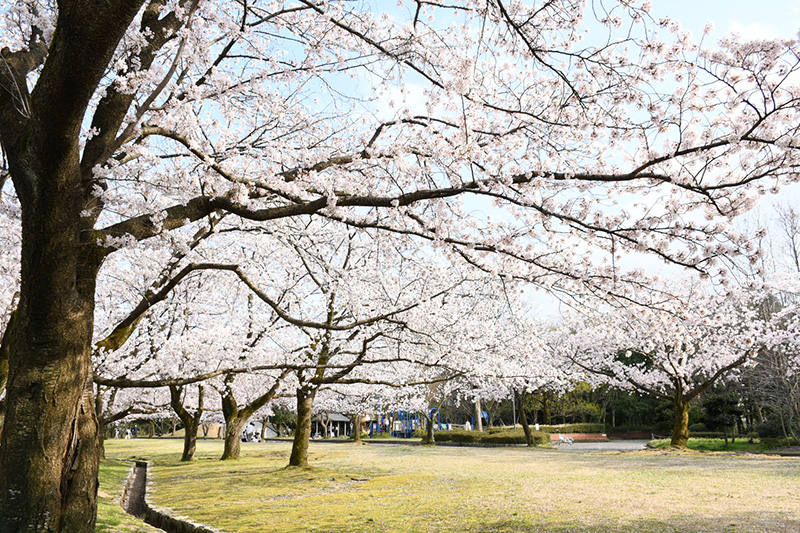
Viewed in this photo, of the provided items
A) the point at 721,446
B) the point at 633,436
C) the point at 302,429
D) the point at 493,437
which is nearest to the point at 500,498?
the point at 302,429

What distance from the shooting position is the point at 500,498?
30.6 feet

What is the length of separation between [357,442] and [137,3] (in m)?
40.4

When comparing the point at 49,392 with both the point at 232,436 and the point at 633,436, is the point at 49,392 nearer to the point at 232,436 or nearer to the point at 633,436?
the point at 232,436

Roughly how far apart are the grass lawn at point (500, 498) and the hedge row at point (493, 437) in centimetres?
1364

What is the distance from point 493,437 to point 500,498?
870 inches

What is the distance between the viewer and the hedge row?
94.7 ft

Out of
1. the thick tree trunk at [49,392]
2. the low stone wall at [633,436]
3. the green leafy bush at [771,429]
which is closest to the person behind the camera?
the thick tree trunk at [49,392]

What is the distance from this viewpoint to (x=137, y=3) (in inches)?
132

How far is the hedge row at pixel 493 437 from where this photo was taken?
1137 inches

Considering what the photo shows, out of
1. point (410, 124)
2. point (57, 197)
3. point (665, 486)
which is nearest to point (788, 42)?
point (410, 124)

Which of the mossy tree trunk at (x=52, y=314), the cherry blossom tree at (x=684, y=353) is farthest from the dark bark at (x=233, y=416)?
the mossy tree trunk at (x=52, y=314)

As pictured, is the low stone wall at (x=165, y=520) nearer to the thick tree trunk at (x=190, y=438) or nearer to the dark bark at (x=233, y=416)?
the dark bark at (x=233, y=416)

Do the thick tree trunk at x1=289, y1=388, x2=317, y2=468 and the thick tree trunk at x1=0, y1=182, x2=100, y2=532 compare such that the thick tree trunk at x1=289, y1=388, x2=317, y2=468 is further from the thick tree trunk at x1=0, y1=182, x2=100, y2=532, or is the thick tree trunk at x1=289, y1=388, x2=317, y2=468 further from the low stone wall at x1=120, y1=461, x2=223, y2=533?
the thick tree trunk at x1=0, y1=182, x2=100, y2=532

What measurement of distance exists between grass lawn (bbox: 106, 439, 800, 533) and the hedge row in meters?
13.6
